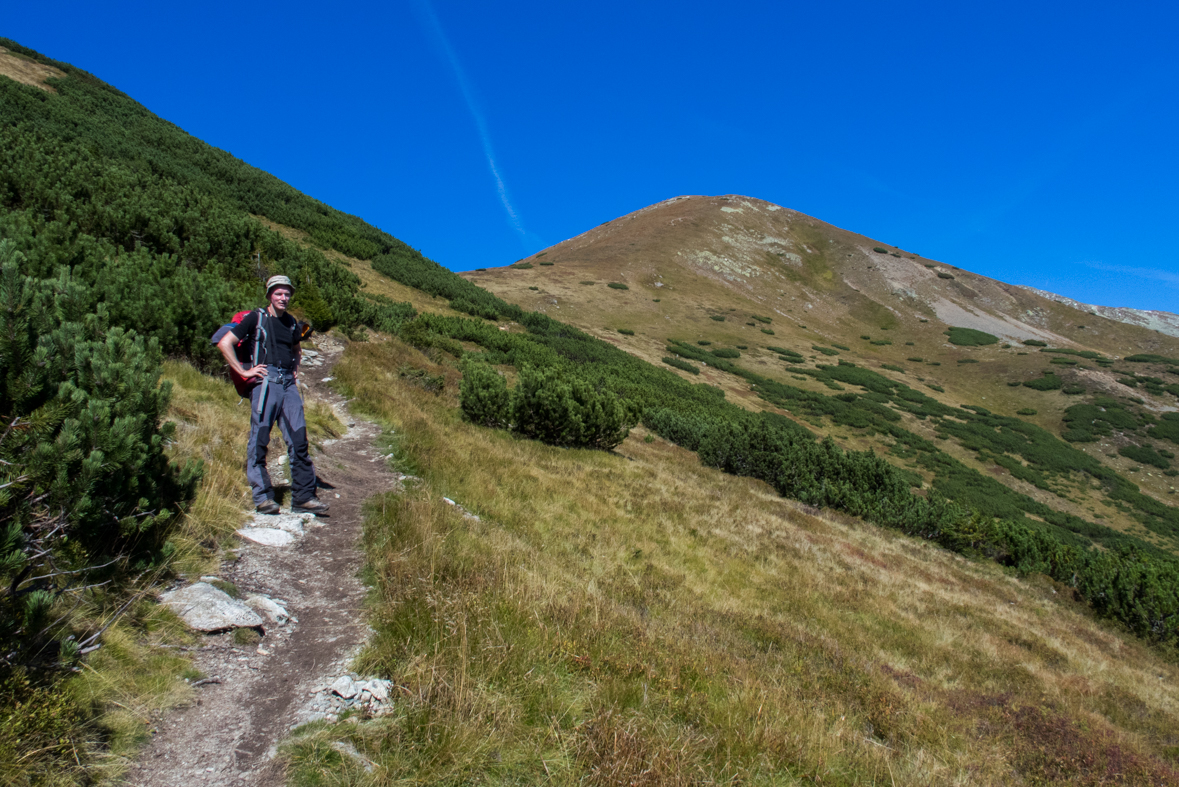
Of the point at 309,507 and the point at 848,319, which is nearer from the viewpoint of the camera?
the point at 309,507

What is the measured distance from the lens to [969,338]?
61875mm

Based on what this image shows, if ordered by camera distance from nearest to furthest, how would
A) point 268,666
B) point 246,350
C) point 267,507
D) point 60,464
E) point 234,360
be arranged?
1. point 60,464
2. point 268,666
3. point 234,360
4. point 267,507
5. point 246,350

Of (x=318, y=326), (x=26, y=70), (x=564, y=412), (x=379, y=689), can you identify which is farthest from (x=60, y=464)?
(x=26, y=70)

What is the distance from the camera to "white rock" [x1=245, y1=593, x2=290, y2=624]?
357 cm

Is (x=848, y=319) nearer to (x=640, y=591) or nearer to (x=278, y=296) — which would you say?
(x=640, y=591)

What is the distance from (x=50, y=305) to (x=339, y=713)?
3090 mm

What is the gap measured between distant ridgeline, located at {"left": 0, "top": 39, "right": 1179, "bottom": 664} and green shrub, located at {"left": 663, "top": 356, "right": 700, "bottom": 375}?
181cm

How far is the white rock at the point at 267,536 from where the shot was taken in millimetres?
4543

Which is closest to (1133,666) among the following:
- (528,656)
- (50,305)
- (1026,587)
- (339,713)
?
(1026,587)

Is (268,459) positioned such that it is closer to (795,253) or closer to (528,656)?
(528,656)

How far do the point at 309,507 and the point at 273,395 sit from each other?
46.9 inches

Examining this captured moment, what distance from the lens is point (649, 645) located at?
4.05 meters

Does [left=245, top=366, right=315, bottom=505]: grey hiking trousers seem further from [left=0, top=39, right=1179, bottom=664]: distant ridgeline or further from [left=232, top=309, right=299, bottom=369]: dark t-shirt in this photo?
[left=0, top=39, right=1179, bottom=664]: distant ridgeline

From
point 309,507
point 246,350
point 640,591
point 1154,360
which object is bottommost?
point 640,591
